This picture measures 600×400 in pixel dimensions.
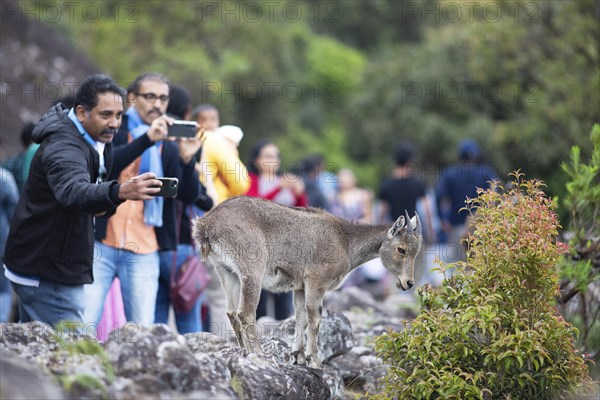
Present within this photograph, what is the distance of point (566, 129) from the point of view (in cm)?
2130

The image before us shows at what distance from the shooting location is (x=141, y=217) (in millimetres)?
8945

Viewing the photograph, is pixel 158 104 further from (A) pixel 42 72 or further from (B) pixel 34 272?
(A) pixel 42 72

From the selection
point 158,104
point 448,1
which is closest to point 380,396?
point 158,104

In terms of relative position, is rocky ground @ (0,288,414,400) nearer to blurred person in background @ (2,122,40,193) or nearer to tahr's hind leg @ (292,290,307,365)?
tahr's hind leg @ (292,290,307,365)

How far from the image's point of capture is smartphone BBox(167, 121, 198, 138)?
8515 mm

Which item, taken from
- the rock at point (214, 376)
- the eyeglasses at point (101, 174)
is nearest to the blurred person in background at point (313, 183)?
the eyeglasses at point (101, 174)

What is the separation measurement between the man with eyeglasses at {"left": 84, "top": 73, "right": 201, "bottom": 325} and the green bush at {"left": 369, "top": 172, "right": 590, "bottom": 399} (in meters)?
2.48

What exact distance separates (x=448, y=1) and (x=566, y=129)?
47.3ft

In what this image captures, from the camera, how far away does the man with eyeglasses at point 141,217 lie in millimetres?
8539

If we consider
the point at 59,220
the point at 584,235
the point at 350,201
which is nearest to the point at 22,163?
the point at 59,220

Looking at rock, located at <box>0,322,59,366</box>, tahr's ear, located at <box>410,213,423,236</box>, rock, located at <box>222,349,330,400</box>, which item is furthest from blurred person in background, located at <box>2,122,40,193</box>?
tahr's ear, located at <box>410,213,423,236</box>

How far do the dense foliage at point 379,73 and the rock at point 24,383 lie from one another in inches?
553

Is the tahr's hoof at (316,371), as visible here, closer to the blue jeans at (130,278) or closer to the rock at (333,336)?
the rock at (333,336)

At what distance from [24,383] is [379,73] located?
27.3 meters
